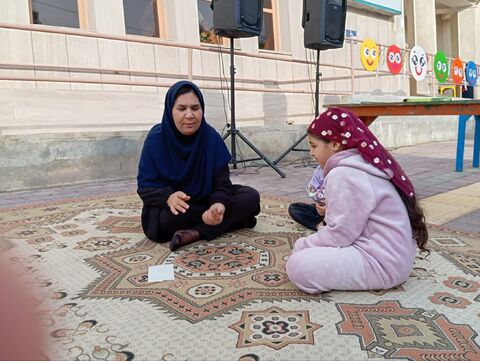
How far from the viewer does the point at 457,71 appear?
10.6 metres

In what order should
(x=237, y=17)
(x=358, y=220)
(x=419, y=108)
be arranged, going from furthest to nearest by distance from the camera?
(x=237, y=17) < (x=419, y=108) < (x=358, y=220)

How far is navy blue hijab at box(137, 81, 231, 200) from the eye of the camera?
256 centimetres

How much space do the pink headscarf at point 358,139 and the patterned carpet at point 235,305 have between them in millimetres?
476

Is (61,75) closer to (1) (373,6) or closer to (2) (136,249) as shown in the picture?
(2) (136,249)

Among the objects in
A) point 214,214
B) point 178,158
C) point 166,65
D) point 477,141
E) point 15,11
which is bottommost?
point 214,214

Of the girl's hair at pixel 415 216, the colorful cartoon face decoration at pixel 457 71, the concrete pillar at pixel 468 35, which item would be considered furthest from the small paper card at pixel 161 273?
the concrete pillar at pixel 468 35

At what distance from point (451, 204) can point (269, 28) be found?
18.0ft

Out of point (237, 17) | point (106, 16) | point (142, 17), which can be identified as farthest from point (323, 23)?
point (106, 16)

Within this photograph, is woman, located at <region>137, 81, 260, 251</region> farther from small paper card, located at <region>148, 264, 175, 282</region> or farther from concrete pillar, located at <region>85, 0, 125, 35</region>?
concrete pillar, located at <region>85, 0, 125, 35</region>

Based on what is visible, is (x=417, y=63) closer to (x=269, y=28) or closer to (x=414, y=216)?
(x=269, y=28)

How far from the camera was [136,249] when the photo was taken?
2.50m

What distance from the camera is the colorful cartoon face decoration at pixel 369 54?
820cm

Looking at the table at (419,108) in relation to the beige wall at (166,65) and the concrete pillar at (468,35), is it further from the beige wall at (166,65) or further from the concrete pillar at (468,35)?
the concrete pillar at (468,35)

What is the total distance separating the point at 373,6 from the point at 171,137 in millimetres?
8641
